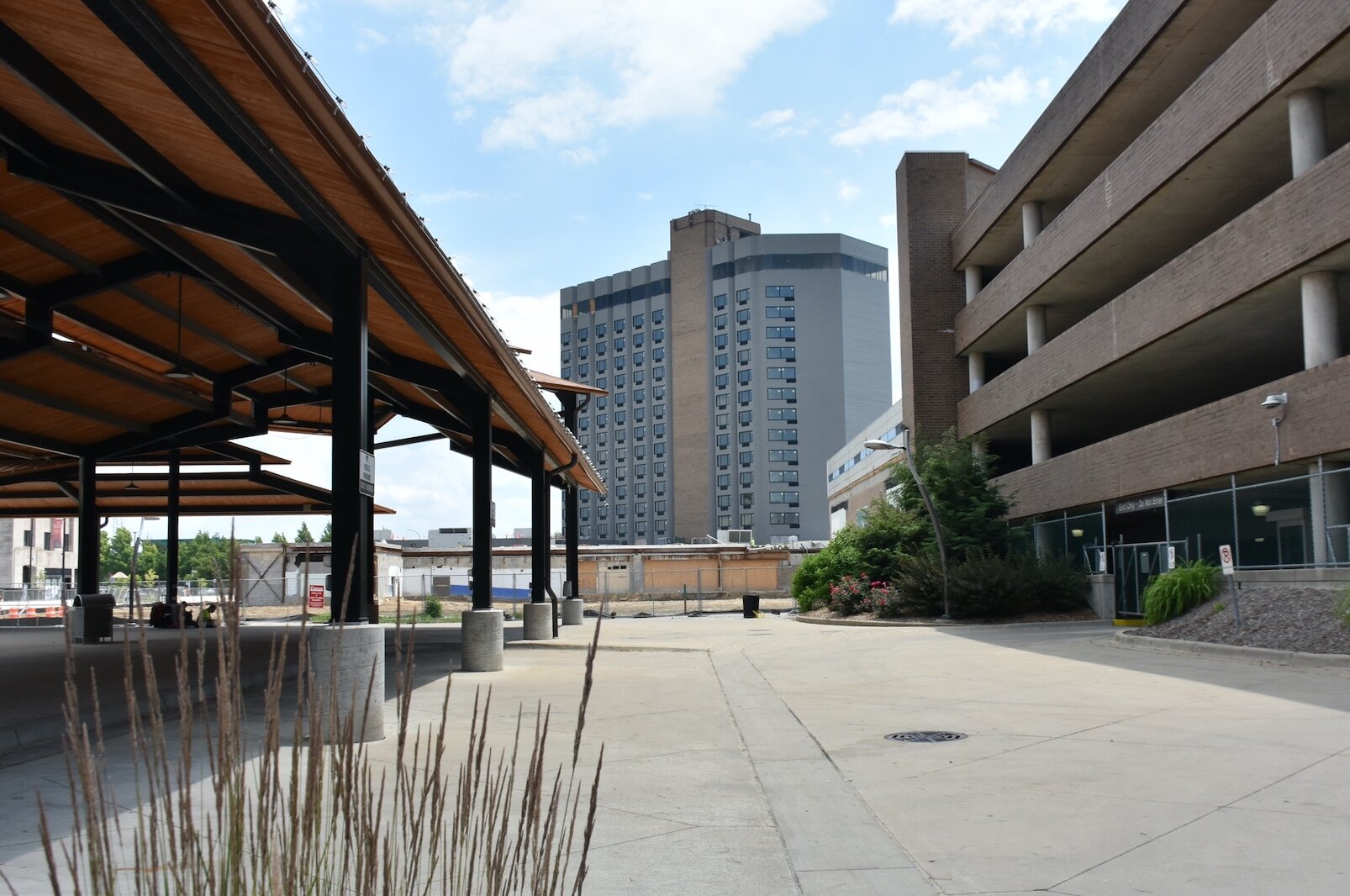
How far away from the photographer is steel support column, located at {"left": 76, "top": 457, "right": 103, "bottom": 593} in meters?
24.9

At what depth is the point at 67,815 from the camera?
6918 millimetres

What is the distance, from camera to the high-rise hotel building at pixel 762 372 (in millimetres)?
145875

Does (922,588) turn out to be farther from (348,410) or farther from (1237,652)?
(348,410)

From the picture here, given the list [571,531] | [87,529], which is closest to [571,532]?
[571,531]

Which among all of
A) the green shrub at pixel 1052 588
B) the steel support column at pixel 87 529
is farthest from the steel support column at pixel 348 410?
the green shrub at pixel 1052 588

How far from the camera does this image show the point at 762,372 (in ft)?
485

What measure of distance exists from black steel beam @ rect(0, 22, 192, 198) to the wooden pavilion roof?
17mm

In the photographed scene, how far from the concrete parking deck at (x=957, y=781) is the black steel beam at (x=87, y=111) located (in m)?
4.84

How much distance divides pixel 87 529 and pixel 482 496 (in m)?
12.4

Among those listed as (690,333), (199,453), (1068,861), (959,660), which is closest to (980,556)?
(959,660)

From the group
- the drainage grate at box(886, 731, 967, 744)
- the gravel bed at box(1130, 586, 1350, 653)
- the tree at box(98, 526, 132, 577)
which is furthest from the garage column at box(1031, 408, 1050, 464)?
the tree at box(98, 526, 132, 577)

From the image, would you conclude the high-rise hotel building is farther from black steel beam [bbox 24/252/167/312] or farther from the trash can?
black steel beam [bbox 24/252/167/312]

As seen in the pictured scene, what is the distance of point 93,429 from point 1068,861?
22900 mm

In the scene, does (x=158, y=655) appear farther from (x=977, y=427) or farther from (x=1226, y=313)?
(x=977, y=427)
